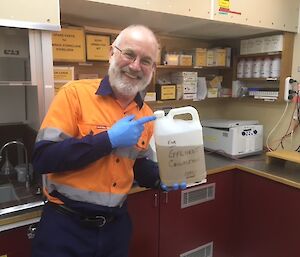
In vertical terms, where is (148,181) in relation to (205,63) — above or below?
below

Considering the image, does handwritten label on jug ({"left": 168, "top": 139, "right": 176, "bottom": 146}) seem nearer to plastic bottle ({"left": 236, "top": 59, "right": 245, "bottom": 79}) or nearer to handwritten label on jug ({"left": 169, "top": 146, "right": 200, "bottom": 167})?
handwritten label on jug ({"left": 169, "top": 146, "right": 200, "bottom": 167})

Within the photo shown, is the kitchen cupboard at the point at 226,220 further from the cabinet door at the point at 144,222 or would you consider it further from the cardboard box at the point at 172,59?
the cardboard box at the point at 172,59

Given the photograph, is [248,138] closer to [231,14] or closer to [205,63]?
[205,63]

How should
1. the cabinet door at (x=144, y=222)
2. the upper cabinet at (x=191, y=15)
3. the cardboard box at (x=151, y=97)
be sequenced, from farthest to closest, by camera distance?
the cardboard box at (x=151, y=97) → the cabinet door at (x=144, y=222) → the upper cabinet at (x=191, y=15)

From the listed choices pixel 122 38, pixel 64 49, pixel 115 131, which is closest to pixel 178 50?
pixel 64 49

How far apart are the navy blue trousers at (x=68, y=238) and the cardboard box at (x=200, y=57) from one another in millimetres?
1665

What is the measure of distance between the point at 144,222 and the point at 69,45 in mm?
1187

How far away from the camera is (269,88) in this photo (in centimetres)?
254

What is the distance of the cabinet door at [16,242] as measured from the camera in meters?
1.36

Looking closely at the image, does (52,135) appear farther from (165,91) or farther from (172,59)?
(172,59)

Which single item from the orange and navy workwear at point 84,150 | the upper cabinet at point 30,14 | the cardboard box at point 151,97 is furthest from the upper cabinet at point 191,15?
the orange and navy workwear at point 84,150

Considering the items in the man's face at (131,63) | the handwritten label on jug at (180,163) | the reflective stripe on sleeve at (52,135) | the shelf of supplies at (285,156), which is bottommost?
the shelf of supplies at (285,156)

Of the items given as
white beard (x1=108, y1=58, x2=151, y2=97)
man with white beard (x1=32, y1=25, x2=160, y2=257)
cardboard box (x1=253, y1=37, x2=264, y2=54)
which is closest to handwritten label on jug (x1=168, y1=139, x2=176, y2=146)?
man with white beard (x1=32, y1=25, x2=160, y2=257)

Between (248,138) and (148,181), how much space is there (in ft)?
4.30
